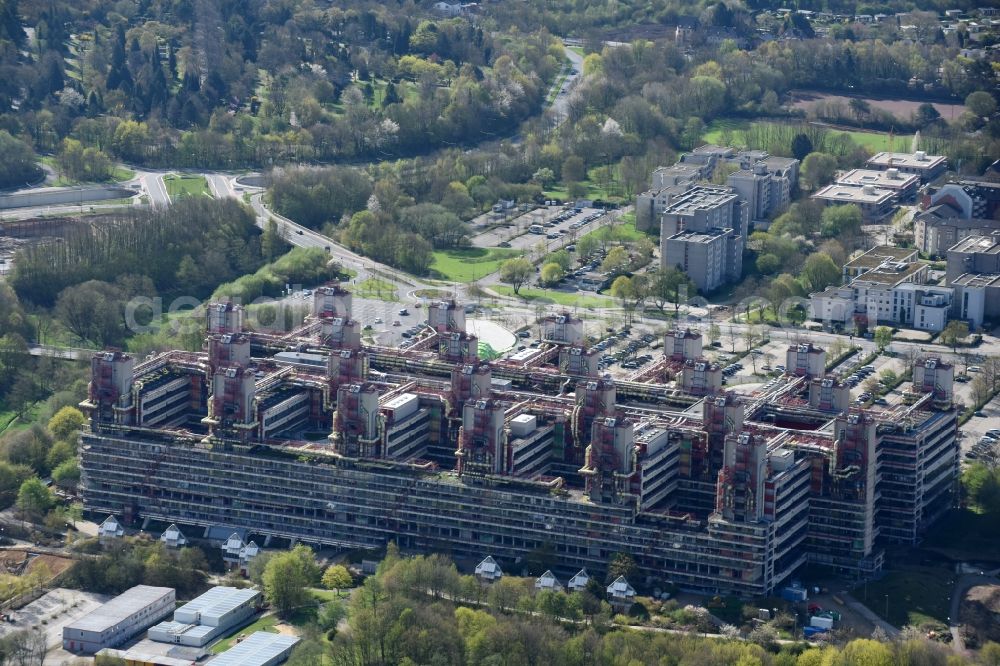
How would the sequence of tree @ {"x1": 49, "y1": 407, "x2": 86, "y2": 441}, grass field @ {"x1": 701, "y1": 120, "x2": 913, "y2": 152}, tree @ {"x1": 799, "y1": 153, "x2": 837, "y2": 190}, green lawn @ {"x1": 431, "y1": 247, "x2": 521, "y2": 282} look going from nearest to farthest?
tree @ {"x1": 49, "y1": 407, "x2": 86, "y2": 441}, green lawn @ {"x1": 431, "y1": 247, "x2": 521, "y2": 282}, tree @ {"x1": 799, "y1": 153, "x2": 837, "y2": 190}, grass field @ {"x1": 701, "y1": 120, "x2": 913, "y2": 152}

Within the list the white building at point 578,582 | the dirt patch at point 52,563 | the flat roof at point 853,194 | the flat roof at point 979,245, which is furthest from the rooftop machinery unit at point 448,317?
the flat roof at point 853,194

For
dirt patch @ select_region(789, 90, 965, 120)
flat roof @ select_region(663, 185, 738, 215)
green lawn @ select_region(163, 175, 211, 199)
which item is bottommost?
dirt patch @ select_region(789, 90, 965, 120)

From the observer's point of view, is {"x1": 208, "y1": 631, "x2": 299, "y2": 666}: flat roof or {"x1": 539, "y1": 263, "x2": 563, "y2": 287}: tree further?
{"x1": 539, "y1": 263, "x2": 563, "y2": 287}: tree

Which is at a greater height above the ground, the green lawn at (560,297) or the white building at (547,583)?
the white building at (547,583)

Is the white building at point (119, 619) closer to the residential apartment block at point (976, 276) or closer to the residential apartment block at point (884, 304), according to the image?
the residential apartment block at point (884, 304)

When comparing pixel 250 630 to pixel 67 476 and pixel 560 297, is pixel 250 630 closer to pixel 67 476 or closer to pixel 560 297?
pixel 67 476

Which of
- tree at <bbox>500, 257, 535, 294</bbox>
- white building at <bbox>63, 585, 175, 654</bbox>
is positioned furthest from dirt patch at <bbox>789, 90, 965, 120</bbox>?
white building at <bbox>63, 585, 175, 654</bbox>

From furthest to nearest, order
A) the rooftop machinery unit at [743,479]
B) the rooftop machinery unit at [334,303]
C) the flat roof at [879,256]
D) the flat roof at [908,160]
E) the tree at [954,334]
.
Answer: the flat roof at [908,160] < the flat roof at [879,256] < the tree at [954,334] < the rooftop machinery unit at [334,303] < the rooftop machinery unit at [743,479]

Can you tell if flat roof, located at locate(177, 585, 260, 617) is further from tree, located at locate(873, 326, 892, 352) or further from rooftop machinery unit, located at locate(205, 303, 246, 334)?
tree, located at locate(873, 326, 892, 352)
